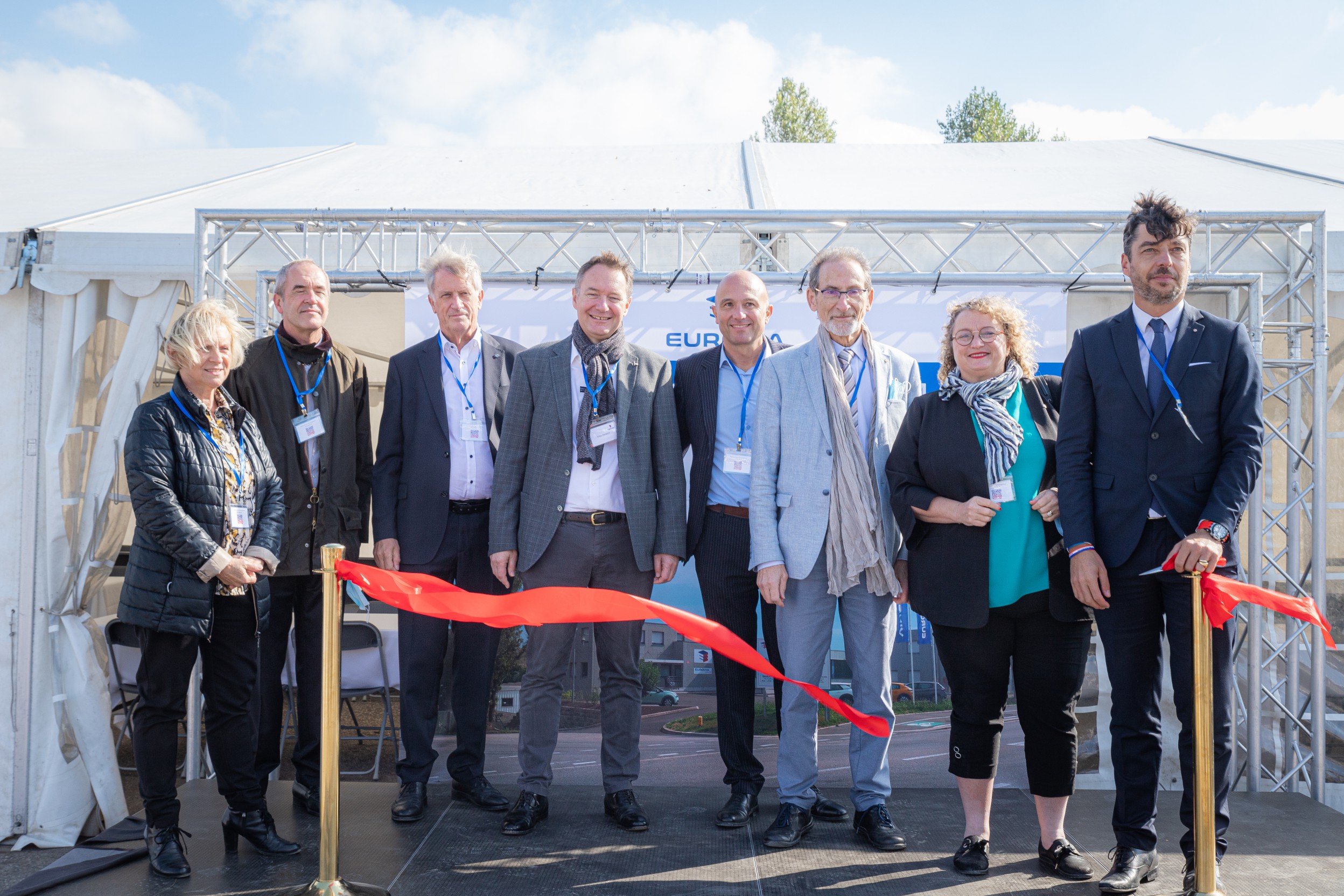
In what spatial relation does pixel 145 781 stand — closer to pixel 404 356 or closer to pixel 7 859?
pixel 404 356

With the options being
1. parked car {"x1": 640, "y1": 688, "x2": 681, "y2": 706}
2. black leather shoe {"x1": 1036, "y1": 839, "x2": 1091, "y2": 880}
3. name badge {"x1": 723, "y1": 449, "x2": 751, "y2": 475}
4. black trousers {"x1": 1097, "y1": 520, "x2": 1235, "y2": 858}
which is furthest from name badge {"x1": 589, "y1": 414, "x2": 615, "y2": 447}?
black leather shoe {"x1": 1036, "y1": 839, "x2": 1091, "y2": 880}

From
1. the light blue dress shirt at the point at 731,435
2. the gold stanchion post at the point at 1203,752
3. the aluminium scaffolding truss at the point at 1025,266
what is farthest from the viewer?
the aluminium scaffolding truss at the point at 1025,266

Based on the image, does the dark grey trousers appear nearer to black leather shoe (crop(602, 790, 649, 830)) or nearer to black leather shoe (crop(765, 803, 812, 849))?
black leather shoe (crop(602, 790, 649, 830))

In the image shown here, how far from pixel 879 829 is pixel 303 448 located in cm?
227

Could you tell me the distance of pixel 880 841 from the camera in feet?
8.68

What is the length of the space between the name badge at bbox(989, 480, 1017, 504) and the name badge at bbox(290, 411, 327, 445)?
2.20m

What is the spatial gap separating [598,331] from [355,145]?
3.84 meters

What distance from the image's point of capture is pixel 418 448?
3.03 metres

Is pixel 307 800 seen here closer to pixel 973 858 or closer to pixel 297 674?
pixel 297 674

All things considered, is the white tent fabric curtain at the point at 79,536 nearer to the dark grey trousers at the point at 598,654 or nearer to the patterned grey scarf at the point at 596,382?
the patterned grey scarf at the point at 596,382

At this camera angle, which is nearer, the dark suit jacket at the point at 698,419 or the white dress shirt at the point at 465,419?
the dark suit jacket at the point at 698,419

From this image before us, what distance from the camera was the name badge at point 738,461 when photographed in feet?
9.34

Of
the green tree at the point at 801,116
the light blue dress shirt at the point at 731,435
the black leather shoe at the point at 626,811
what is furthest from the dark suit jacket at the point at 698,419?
the green tree at the point at 801,116

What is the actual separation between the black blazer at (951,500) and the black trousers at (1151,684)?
0.14 m
